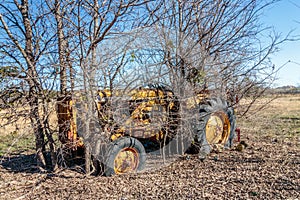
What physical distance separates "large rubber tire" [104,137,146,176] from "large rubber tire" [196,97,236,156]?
1386 millimetres

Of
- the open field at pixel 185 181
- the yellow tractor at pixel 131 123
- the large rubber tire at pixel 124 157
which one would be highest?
the yellow tractor at pixel 131 123

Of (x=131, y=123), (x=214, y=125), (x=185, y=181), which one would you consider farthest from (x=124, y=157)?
(x=214, y=125)

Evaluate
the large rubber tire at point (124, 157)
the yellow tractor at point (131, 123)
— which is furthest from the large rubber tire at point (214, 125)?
the large rubber tire at point (124, 157)

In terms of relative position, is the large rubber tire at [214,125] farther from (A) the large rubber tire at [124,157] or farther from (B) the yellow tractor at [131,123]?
(A) the large rubber tire at [124,157]

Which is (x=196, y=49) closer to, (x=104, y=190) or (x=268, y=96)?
(x=268, y=96)

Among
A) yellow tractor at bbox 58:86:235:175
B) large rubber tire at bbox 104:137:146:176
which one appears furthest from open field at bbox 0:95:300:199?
yellow tractor at bbox 58:86:235:175

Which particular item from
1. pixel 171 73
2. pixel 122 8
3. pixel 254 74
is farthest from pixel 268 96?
pixel 122 8

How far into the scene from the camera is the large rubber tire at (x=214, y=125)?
5.56 meters

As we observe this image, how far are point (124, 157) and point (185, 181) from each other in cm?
114

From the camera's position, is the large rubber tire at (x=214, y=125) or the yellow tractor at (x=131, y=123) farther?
the large rubber tire at (x=214, y=125)

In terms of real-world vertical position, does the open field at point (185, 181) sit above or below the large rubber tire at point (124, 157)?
below

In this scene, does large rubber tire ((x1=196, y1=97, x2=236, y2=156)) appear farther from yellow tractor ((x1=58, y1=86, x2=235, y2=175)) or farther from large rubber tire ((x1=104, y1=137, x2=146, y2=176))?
large rubber tire ((x1=104, y1=137, x2=146, y2=176))

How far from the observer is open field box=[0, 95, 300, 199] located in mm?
3535

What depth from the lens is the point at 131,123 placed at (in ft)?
15.5
